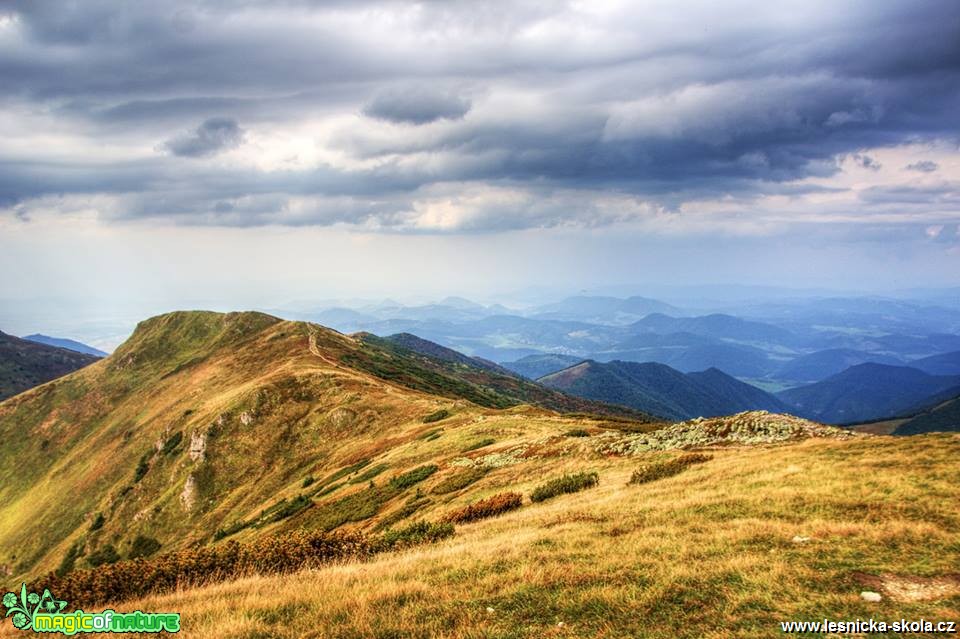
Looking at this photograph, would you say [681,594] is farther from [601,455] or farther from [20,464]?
[20,464]

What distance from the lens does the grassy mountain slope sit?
50.0m

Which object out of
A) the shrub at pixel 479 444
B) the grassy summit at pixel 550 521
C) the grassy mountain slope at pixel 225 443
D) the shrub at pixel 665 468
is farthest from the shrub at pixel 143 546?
the shrub at pixel 665 468

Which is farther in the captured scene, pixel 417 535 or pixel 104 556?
pixel 104 556

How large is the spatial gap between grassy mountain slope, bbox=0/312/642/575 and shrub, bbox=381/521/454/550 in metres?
14.7

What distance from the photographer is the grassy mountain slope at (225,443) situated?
164 feet

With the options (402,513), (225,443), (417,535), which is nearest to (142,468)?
(225,443)

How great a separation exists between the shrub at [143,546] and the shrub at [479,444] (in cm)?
4938

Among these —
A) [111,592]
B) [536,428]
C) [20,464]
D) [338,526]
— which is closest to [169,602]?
[111,592]

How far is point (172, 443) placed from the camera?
84250 mm

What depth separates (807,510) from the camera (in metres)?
15.2

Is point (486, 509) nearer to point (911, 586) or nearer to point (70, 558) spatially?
point (911, 586)

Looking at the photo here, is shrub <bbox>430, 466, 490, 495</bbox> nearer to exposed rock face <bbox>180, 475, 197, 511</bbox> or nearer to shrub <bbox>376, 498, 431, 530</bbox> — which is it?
shrub <bbox>376, 498, 431, 530</bbox>

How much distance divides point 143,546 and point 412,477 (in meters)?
51.2

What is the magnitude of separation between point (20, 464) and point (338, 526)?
133 metres
